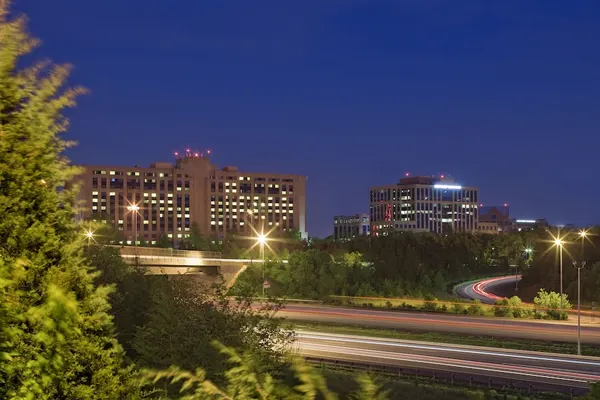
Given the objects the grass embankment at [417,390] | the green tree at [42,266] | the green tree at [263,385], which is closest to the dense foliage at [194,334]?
the grass embankment at [417,390]

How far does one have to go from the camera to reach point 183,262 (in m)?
58.2

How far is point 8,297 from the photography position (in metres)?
5.84

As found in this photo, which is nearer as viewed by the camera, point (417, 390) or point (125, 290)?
point (417, 390)

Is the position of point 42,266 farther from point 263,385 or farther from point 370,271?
point 370,271

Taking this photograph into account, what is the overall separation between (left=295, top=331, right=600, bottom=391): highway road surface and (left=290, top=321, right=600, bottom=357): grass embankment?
233cm

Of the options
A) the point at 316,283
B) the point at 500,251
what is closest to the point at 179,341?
the point at 316,283

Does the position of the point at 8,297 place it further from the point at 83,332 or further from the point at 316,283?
the point at 316,283

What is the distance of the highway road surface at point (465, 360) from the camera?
32.0 metres

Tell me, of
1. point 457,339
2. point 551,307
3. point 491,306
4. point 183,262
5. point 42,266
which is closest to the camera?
point 42,266

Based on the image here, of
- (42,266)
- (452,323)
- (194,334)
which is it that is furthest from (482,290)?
(42,266)

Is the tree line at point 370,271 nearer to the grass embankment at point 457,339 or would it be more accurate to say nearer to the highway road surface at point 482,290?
the highway road surface at point 482,290

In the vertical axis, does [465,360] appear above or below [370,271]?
below

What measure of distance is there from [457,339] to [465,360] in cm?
691

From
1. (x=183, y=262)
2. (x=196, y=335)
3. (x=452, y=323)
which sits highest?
(x=183, y=262)
